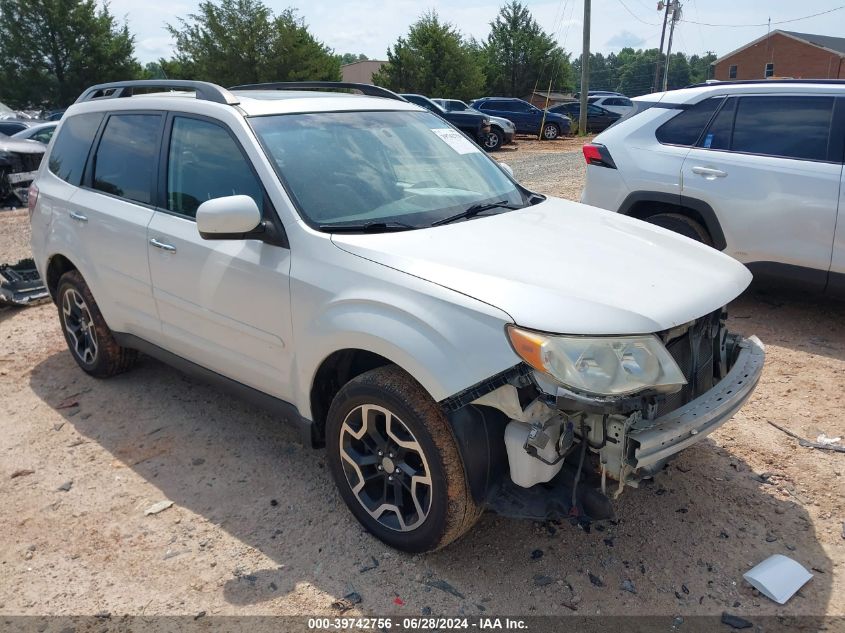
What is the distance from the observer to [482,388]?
97.1 inches

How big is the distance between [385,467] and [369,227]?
1.03 meters

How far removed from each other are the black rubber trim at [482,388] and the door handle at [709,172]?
12.7ft

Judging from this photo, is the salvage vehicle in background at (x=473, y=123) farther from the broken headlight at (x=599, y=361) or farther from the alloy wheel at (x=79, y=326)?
the broken headlight at (x=599, y=361)

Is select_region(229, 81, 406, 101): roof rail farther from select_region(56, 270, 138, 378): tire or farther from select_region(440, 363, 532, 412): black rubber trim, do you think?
select_region(440, 363, 532, 412): black rubber trim

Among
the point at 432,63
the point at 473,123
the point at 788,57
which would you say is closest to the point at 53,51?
the point at 432,63

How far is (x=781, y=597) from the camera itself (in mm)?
2656

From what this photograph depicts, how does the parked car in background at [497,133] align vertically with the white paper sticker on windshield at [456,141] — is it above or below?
below

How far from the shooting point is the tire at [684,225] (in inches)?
222

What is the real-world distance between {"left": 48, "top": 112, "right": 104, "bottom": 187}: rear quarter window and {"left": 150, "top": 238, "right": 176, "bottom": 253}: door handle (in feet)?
→ 3.86

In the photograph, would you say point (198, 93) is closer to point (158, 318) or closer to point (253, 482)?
point (158, 318)

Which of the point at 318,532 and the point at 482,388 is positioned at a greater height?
the point at 482,388

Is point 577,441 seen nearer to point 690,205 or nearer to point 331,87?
point 331,87

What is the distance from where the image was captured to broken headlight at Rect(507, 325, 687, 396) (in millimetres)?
2367

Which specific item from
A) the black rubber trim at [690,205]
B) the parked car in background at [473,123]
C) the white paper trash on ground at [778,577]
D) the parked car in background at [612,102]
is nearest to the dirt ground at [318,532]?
the white paper trash on ground at [778,577]
